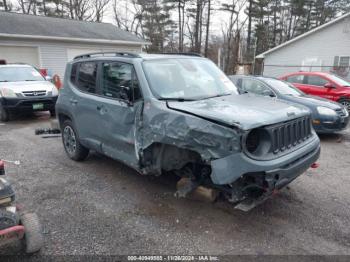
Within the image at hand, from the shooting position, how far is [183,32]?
109 feet

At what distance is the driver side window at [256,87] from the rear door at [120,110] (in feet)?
14.8

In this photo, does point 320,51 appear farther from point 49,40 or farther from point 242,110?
point 242,110

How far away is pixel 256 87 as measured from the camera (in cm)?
768

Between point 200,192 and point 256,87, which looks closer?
point 200,192

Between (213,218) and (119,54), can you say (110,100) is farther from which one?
(213,218)

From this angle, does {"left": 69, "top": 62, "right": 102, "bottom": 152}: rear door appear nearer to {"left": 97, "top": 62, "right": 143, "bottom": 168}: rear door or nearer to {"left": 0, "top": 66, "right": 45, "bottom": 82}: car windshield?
{"left": 97, "top": 62, "right": 143, "bottom": 168}: rear door

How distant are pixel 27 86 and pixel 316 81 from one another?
9528 millimetres

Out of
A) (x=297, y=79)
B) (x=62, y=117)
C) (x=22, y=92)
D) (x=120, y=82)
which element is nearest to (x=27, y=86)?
(x=22, y=92)

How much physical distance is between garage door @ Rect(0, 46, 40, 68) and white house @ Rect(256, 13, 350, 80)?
15.1 m

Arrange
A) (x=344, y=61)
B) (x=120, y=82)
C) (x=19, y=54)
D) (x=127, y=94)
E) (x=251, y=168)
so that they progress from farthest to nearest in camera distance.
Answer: (x=344, y=61)
(x=19, y=54)
(x=120, y=82)
(x=127, y=94)
(x=251, y=168)

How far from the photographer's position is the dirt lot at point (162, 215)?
9.65 feet

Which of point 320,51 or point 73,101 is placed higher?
point 320,51

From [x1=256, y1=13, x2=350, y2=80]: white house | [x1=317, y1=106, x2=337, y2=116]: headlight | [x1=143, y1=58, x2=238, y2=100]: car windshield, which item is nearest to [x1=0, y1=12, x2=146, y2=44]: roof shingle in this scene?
[x1=256, y1=13, x2=350, y2=80]: white house

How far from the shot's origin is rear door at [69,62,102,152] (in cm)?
442
